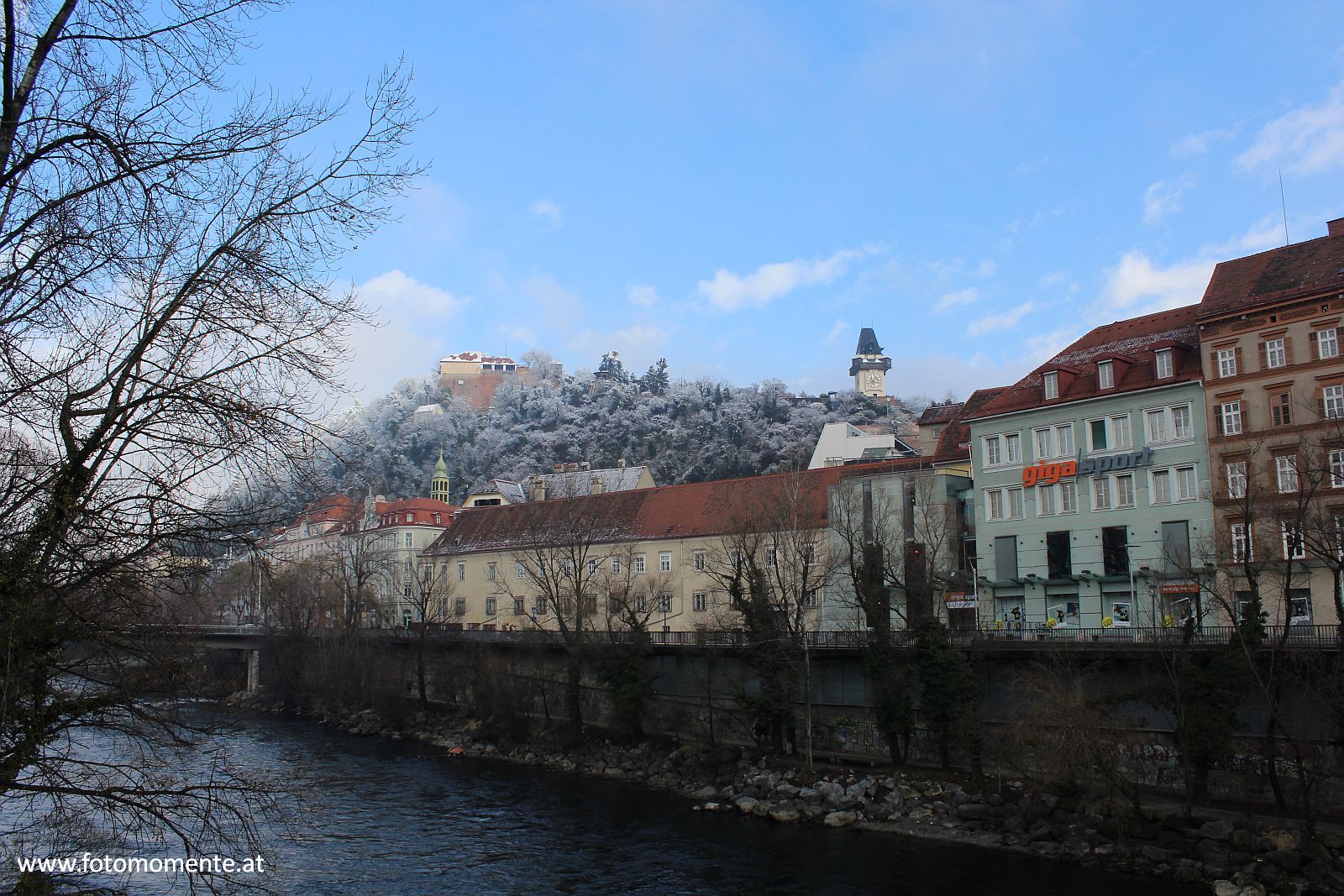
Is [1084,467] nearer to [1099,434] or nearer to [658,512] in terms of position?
[1099,434]

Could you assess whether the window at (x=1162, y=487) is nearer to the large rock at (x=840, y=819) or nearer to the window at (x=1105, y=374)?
the window at (x=1105, y=374)

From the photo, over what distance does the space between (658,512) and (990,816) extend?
33116 mm

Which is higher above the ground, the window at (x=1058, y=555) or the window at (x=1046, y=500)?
the window at (x=1046, y=500)

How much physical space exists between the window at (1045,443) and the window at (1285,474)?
8.83 m

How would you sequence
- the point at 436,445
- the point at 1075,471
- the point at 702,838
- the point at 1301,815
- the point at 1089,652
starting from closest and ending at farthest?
the point at 1301,815 < the point at 702,838 < the point at 1089,652 < the point at 1075,471 < the point at 436,445

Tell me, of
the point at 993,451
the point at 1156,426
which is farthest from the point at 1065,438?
the point at 1156,426

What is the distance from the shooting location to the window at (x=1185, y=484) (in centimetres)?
3878

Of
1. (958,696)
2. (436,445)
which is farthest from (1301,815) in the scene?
(436,445)

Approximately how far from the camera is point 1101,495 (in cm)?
4141

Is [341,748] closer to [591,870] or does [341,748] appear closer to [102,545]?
[591,870]

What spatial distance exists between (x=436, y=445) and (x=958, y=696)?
450 ft

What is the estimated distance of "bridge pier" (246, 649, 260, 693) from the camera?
70.0m

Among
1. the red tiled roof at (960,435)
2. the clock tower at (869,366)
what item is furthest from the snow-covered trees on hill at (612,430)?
the red tiled roof at (960,435)

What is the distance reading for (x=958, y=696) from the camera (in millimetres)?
34375
